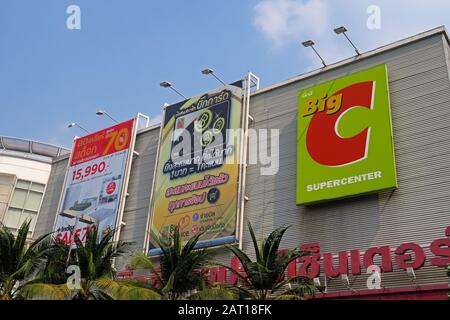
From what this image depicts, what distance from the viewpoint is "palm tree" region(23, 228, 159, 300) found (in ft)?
69.4

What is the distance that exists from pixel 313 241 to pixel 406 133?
6.91 meters

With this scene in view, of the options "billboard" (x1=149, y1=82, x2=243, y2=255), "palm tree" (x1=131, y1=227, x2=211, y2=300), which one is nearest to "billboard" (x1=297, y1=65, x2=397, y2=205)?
"billboard" (x1=149, y1=82, x2=243, y2=255)

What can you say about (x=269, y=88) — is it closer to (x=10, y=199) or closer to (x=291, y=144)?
(x=291, y=144)

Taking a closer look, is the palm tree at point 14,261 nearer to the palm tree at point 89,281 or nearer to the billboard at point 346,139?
the palm tree at point 89,281

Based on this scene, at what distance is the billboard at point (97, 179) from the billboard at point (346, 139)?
45.3 ft

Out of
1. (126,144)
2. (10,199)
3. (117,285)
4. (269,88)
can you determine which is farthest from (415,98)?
(10,199)

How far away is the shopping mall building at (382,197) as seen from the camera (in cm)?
2217

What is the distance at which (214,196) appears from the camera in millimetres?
30125

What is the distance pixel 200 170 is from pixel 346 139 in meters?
9.29

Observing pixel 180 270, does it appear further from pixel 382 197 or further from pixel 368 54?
pixel 368 54

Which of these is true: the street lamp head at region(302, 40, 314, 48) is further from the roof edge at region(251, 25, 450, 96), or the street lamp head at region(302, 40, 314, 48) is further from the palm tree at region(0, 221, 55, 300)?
the palm tree at region(0, 221, 55, 300)

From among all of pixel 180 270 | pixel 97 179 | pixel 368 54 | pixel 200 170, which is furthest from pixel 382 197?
pixel 97 179

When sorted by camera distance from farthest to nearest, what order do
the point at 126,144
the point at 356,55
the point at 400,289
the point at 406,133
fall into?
the point at 126,144, the point at 356,55, the point at 406,133, the point at 400,289

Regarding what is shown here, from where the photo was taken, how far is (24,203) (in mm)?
44844
